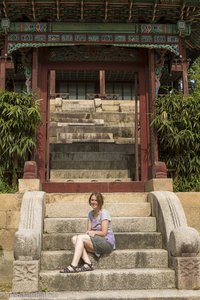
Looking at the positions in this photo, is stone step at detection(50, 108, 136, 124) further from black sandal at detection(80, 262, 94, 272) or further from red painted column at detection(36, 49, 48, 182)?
black sandal at detection(80, 262, 94, 272)

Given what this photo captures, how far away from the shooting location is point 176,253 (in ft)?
16.7

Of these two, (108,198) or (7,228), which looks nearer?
(7,228)

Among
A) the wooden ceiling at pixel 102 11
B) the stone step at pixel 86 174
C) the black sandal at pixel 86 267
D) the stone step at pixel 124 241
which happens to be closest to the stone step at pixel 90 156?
the stone step at pixel 86 174

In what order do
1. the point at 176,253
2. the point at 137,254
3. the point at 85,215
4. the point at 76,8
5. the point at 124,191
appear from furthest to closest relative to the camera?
the point at 76,8 < the point at 124,191 < the point at 85,215 < the point at 137,254 < the point at 176,253

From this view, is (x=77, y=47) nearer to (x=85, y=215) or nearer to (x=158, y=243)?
(x=85, y=215)

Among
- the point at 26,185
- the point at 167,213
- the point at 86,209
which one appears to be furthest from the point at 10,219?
the point at 167,213

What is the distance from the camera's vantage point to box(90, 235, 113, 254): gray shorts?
5217mm

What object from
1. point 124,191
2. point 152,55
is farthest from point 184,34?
point 124,191

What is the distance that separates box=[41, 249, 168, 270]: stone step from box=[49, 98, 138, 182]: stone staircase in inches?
184

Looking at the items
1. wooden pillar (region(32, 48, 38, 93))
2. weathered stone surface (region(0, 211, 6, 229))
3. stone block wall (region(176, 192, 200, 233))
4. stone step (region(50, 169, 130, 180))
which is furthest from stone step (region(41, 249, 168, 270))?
stone step (region(50, 169, 130, 180))

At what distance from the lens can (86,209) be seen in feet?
22.4

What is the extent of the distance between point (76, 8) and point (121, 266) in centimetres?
599

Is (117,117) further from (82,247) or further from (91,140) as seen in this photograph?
(82,247)

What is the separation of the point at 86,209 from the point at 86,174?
356 cm
